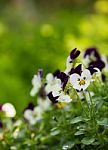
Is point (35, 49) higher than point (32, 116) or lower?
higher

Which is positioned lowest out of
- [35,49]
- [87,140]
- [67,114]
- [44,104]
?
[87,140]

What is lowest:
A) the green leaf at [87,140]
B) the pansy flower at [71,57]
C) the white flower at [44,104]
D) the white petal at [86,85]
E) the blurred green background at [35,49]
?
the green leaf at [87,140]

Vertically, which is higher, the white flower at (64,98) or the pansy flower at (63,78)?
the pansy flower at (63,78)

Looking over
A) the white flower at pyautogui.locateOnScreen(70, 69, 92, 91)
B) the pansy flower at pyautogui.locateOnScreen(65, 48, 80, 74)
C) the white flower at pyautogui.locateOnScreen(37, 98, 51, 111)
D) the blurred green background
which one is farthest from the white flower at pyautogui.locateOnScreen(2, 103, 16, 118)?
the blurred green background

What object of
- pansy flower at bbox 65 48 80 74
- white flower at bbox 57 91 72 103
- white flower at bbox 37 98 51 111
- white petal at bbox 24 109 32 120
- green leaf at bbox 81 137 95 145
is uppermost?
pansy flower at bbox 65 48 80 74

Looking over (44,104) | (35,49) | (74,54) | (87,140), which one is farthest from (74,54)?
(35,49)

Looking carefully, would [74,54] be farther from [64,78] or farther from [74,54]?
[64,78]

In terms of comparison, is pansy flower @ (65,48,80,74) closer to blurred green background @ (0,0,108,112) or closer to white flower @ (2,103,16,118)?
white flower @ (2,103,16,118)

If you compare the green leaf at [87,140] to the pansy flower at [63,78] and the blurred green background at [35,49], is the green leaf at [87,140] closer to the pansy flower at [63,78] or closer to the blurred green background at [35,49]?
the pansy flower at [63,78]

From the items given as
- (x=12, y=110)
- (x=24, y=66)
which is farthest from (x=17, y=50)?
(x=12, y=110)

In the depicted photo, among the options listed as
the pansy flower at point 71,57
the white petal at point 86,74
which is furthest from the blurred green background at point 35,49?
the white petal at point 86,74
